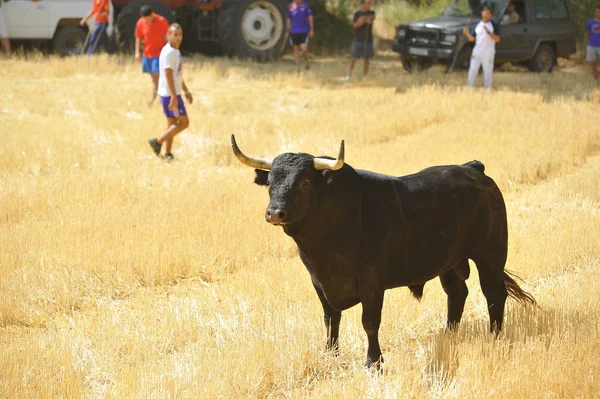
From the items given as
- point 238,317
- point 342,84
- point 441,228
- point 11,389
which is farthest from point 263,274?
point 342,84

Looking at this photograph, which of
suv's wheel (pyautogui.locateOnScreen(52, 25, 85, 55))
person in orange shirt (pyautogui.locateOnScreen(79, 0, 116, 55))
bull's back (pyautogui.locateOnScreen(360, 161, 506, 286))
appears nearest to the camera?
bull's back (pyautogui.locateOnScreen(360, 161, 506, 286))

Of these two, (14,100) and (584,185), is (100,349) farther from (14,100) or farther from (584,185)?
(14,100)

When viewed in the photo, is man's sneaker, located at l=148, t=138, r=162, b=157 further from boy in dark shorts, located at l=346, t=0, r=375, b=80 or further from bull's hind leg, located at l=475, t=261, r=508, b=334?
boy in dark shorts, located at l=346, t=0, r=375, b=80

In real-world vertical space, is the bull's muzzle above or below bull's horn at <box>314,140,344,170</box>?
below

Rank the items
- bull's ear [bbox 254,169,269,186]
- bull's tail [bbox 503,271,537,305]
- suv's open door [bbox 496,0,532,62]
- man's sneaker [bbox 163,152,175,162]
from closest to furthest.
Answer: bull's ear [bbox 254,169,269,186], bull's tail [bbox 503,271,537,305], man's sneaker [bbox 163,152,175,162], suv's open door [bbox 496,0,532,62]

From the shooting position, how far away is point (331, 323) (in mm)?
6188

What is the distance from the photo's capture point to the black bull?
5.59 meters

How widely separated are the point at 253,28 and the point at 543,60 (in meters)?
7.81

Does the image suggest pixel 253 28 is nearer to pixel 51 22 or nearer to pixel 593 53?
pixel 51 22

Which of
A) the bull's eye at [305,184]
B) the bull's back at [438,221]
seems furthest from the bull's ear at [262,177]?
the bull's back at [438,221]

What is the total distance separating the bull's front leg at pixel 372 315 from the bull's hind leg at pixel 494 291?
1.07 m

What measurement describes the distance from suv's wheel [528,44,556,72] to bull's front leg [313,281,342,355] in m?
18.2

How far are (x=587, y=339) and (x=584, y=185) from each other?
19.0 feet

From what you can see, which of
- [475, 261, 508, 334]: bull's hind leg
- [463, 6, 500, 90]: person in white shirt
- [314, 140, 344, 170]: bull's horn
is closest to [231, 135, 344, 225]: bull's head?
[314, 140, 344, 170]: bull's horn
